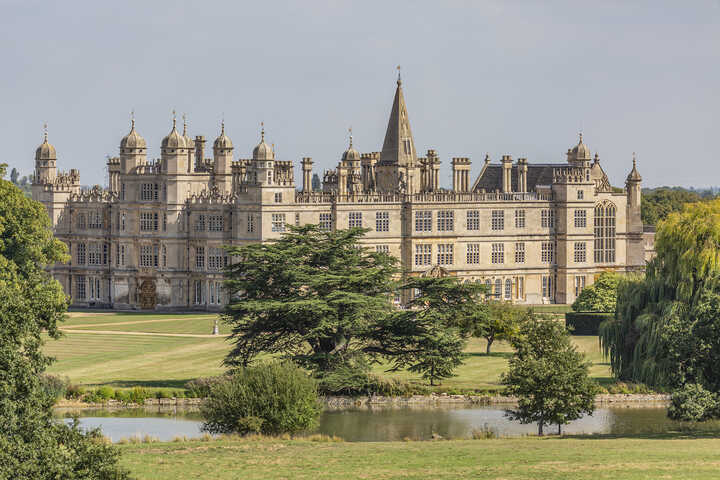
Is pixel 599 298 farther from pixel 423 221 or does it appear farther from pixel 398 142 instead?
pixel 398 142

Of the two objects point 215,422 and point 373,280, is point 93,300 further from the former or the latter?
point 215,422

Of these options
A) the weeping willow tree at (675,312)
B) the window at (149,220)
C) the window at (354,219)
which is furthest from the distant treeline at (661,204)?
the weeping willow tree at (675,312)

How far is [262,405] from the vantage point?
48375 millimetres

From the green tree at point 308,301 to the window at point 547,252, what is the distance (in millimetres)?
38121

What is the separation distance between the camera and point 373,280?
60.9m

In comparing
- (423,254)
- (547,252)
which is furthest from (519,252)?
(423,254)

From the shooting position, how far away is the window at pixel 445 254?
95312 mm

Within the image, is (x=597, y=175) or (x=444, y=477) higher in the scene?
(x=597, y=175)

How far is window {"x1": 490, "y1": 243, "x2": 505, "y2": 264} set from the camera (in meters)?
97.4

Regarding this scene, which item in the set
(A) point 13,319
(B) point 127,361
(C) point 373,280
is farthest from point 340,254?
(A) point 13,319

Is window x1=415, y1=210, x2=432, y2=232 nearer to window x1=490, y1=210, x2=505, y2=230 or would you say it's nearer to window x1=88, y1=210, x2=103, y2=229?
window x1=490, y1=210, x2=505, y2=230

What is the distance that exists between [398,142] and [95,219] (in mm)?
19708

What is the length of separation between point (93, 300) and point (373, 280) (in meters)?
39.2

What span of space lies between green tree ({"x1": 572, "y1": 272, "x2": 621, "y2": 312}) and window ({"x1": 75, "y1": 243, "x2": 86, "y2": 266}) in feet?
104
